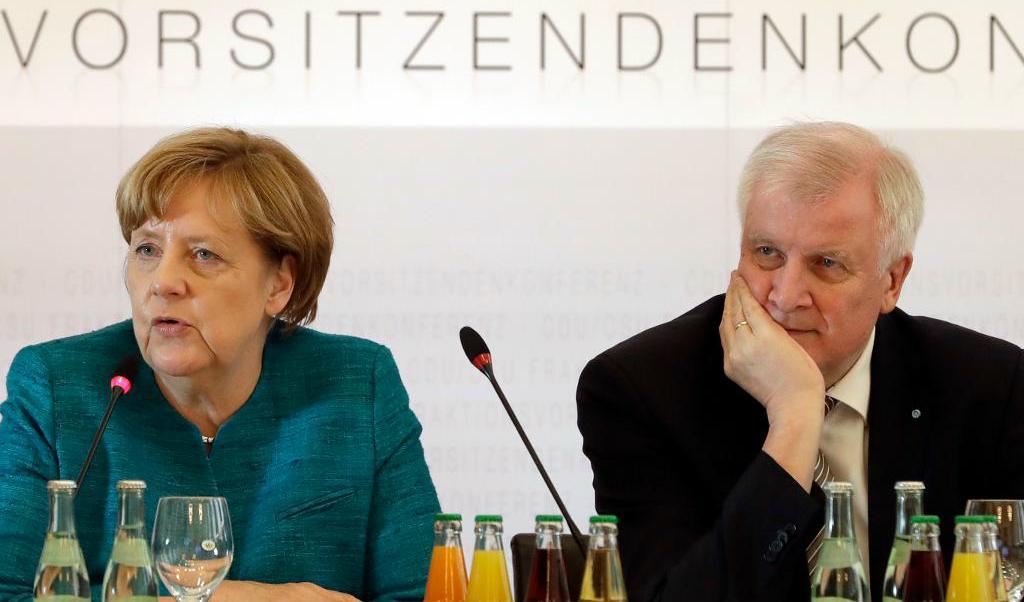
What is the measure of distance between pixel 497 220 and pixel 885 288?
191 cm

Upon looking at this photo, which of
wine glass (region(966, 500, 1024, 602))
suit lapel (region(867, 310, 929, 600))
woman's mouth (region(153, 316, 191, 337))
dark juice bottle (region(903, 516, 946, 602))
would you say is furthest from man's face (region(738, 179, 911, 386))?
woman's mouth (region(153, 316, 191, 337))

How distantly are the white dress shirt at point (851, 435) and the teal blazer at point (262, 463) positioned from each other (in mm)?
722

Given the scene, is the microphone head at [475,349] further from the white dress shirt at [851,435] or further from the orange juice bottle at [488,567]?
the white dress shirt at [851,435]

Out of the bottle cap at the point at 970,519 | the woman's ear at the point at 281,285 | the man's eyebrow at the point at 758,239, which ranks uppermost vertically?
the man's eyebrow at the point at 758,239

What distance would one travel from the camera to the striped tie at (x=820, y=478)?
230 cm

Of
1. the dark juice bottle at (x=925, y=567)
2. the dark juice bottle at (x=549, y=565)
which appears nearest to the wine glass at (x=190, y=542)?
the dark juice bottle at (x=549, y=565)

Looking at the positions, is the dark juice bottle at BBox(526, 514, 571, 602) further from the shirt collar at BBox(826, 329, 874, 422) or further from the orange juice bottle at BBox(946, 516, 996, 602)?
the shirt collar at BBox(826, 329, 874, 422)

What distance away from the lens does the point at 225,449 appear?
255 centimetres

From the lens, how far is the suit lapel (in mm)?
2385

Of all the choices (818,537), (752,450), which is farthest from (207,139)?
(818,537)

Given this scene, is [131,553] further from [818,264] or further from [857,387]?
[857,387]

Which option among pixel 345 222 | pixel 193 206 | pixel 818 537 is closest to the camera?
pixel 818 537

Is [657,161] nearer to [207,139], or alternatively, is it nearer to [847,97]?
[847,97]

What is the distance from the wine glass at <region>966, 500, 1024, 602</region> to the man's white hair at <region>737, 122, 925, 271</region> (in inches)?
25.8
